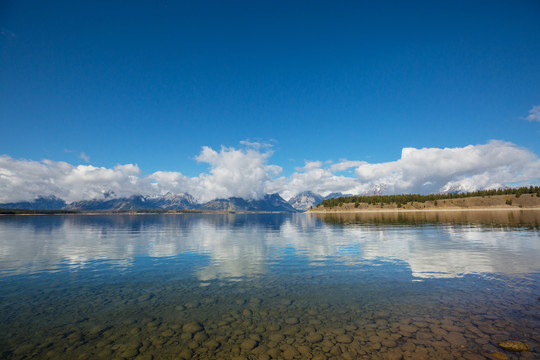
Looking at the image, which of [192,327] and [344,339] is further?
[192,327]

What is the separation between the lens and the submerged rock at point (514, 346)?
12414 mm

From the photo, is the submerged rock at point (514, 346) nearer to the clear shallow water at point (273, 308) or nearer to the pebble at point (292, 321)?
the clear shallow water at point (273, 308)

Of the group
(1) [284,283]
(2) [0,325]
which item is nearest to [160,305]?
(2) [0,325]

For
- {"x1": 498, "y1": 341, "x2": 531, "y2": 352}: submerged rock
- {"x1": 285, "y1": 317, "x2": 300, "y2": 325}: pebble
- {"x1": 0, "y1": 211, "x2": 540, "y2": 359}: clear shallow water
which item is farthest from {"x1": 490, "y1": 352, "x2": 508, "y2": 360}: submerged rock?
{"x1": 285, "y1": 317, "x2": 300, "y2": 325}: pebble

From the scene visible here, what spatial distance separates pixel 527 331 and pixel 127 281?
3169 cm

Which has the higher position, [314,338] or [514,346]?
[514,346]

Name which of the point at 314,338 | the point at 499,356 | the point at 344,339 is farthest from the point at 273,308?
the point at 499,356

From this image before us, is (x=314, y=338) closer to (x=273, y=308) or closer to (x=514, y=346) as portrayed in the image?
(x=273, y=308)

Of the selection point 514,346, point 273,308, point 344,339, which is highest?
point 514,346

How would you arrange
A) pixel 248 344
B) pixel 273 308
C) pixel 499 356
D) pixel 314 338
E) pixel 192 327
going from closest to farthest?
pixel 499 356, pixel 248 344, pixel 314 338, pixel 192 327, pixel 273 308

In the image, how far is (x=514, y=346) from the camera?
498 inches

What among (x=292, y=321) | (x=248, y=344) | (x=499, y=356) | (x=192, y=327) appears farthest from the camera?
(x=292, y=321)

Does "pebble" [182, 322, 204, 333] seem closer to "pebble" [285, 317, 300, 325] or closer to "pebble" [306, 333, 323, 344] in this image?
"pebble" [285, 317, 300, 325]

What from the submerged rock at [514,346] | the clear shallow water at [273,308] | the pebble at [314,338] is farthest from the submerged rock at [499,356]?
the pebble at [314,338]
